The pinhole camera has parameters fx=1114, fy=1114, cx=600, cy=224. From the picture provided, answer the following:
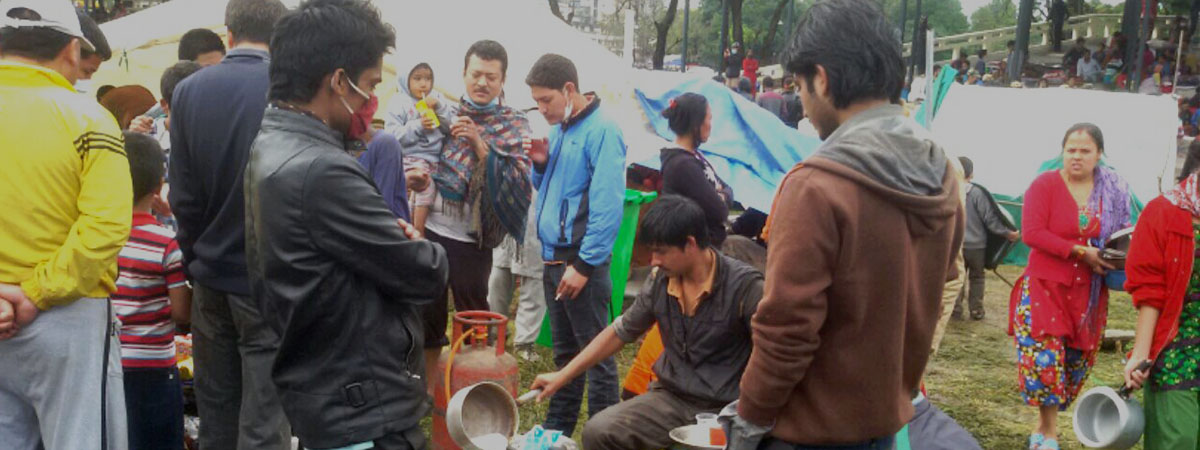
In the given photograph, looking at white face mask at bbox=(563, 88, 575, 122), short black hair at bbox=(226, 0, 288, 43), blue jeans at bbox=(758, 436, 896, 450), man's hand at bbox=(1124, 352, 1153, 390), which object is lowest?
man's hand at bbox=(1124, 352, 1153, 390)

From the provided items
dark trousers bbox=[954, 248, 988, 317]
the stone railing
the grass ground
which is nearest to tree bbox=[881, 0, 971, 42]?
the stone railing

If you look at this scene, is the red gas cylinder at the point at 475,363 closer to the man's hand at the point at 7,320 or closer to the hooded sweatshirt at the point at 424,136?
the hooded sweatshirt at the point at 424,136

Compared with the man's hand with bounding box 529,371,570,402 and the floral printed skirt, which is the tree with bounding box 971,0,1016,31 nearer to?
the floral printed skirt

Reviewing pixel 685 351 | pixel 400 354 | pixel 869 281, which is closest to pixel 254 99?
pixel 400 354

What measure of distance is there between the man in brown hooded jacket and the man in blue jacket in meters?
2.42

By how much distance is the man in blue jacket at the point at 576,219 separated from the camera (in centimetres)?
494

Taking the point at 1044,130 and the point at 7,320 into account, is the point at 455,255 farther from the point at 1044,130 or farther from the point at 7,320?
the point at 1044,130

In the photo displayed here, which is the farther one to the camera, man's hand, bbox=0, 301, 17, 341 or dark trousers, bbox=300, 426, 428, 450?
man's hand, bbox=0, 301, 17, 341

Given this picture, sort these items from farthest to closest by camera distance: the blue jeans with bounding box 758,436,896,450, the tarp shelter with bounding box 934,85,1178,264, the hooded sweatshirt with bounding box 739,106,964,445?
the tarp shelter with bounding box 934,85,1178,264 < the blue jeans with bounding box 758,436,896,450 < the hooded sweatshirt with bounding box 739,106,964,445

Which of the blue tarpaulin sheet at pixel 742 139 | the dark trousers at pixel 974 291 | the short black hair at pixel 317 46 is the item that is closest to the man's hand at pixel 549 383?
the short black hair at pixel 317 46

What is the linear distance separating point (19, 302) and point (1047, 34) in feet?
129

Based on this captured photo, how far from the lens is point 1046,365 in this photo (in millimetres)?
5398

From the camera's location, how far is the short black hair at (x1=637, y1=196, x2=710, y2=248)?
4043 millimetres

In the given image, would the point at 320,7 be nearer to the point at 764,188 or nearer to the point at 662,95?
the point at 764,188
